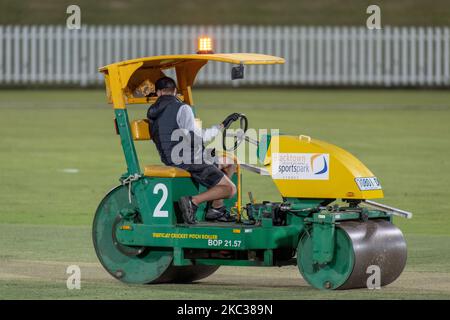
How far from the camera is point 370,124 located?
28.7 metres

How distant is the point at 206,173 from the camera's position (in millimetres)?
11422

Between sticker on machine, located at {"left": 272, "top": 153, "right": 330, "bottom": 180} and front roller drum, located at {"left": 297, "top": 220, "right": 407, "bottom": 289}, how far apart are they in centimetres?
45

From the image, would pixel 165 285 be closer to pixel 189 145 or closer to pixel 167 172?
pixel 167 172

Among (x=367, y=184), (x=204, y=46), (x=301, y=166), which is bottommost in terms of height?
(x=367, y=184)

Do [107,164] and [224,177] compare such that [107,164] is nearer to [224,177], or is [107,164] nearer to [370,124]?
[370,124]

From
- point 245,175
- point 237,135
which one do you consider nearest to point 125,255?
point 237,135

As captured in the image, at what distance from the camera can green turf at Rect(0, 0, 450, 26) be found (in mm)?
44188

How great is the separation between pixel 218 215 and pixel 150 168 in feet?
2.23

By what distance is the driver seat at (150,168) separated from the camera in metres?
11.5

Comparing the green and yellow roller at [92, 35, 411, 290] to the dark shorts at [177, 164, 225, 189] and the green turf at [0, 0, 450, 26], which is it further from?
the green turf at [0, 0, 450, 26]

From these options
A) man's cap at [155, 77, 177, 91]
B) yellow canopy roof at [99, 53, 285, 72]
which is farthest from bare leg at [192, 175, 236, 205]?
yellow canopy roof at [99, 53, 285, 72]

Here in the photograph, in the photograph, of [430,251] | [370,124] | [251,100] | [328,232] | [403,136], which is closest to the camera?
[328,232]

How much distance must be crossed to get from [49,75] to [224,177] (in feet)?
98.2
